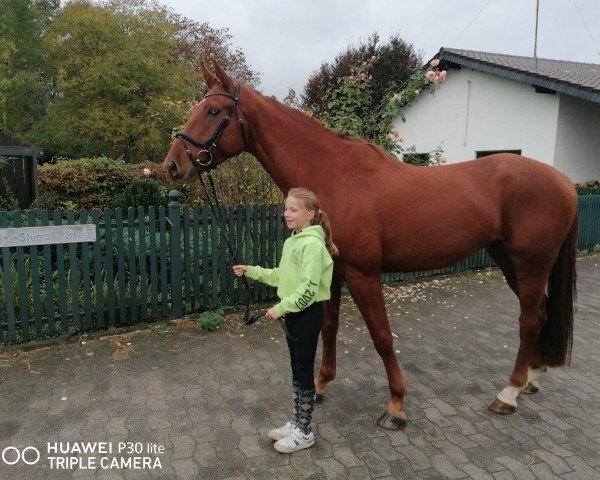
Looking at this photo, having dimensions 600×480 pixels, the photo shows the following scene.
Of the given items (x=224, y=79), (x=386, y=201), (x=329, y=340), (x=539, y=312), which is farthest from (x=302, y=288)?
(x=539, y=312)

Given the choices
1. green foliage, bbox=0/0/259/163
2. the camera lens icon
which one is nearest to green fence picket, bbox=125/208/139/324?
the camera lens icon

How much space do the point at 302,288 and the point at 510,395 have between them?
204cm

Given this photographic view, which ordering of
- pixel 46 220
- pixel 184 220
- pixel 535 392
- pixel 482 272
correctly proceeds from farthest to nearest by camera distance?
1. pixel 482 272
2. pixel 184 220
3. pixel 46 220
4. pixel 535 392

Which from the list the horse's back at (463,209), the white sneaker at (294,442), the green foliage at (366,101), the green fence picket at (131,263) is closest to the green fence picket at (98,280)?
the green fence picket at (131,263)

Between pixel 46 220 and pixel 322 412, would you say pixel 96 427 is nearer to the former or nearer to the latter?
pixel 322 412

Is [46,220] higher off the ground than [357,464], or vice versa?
[46,220]

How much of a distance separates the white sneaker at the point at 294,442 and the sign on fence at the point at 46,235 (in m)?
3.12

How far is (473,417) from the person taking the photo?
2984 mm

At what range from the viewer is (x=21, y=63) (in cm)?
2256

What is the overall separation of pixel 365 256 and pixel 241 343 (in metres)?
2.15

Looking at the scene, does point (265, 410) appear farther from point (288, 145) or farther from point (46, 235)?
point (46, 235)

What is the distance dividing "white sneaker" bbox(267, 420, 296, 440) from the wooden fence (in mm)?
2683

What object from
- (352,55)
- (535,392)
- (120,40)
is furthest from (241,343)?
(120,40)

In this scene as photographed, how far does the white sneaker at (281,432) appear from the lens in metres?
2.59
